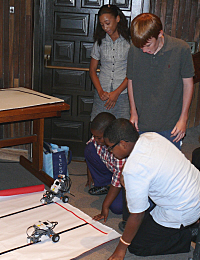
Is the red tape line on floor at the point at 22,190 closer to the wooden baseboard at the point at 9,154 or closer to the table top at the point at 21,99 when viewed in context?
the table top at the point at 21,99

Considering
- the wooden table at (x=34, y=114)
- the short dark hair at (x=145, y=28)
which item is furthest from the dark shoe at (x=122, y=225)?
the short dark hair at (x=145, y=28)

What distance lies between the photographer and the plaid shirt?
226 cm

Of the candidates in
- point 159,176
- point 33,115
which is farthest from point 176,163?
point 33,115

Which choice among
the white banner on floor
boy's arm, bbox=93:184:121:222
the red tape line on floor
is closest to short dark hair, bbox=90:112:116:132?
boy's arm, bbox=93:184:121:222

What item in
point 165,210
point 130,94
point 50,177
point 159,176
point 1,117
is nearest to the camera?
point 159,176

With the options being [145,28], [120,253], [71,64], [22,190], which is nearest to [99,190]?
[22,190]

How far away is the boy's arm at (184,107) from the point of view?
208cm

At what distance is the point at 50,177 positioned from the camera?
288 centimetres

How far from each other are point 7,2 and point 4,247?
2192 millimetres

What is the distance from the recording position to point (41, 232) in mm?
2084

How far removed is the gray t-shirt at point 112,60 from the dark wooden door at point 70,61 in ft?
1.55

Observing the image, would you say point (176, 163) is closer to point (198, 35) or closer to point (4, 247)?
point (4, 247)

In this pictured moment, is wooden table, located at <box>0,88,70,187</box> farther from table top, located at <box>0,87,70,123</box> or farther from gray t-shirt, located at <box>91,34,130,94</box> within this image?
gray t-shirt, located at <box>91,34,130,94</box>

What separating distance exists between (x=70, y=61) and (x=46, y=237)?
1838 millimetres
